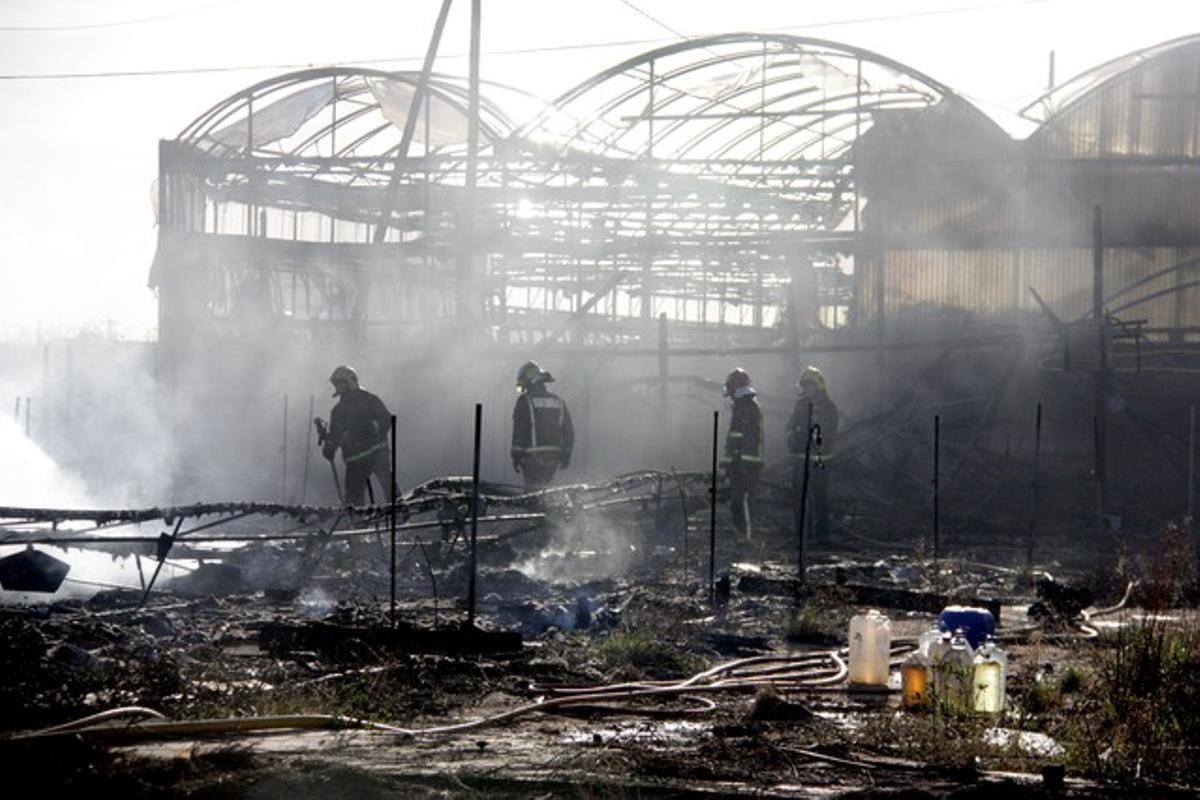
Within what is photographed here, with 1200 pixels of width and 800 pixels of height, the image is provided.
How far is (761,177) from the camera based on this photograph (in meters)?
27.1

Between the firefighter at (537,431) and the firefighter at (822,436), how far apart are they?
258cm

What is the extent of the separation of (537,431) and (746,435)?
232cm

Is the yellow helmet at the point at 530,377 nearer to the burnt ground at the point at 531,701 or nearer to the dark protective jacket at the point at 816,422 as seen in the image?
the dark protective jacket at the point at 816,422

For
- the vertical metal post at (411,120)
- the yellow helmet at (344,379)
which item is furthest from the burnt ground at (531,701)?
the vertical metal post at (411,120)

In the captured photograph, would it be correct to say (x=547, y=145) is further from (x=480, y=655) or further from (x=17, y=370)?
(x=17, y=370)

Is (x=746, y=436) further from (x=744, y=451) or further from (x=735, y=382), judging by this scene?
(x=735, y=382)

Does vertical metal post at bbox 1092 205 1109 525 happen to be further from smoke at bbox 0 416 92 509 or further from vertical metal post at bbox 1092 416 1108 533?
smoke at bbox 0 416 92 509

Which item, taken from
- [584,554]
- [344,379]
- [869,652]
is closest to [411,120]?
[344,379]

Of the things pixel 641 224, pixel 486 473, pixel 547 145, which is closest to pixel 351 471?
pixel 486 473

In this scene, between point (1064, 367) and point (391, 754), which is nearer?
point (391, 754)

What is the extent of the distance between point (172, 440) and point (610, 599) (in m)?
15.7

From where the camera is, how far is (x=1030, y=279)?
1138 inches

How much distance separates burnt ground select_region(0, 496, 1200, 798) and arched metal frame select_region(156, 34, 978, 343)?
14.3 m

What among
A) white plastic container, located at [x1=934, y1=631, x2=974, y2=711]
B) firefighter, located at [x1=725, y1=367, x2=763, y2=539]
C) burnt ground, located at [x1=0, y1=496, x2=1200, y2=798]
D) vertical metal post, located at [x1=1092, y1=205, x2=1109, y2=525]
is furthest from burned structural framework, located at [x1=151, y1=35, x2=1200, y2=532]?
white plastic container, located at [x1=934, y1=631, x2=974, y2=711]
